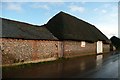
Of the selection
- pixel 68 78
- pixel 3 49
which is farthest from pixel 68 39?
pixel 68 78

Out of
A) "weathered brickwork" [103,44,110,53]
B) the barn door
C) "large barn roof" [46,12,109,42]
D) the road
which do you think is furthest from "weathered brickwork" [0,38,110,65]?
"weathered brickwork" [103,44,110,53]

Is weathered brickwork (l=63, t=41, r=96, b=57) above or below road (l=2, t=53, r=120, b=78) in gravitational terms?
above

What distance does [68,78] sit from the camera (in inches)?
476

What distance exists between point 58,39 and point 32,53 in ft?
22.6

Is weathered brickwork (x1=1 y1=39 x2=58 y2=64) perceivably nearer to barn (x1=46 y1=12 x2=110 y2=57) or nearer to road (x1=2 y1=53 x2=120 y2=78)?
road (x1=2 y1=53 x2=120 y2=78)

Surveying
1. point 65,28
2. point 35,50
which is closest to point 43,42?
point 35,50

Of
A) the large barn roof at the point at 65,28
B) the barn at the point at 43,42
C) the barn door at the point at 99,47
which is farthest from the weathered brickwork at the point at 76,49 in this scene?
the barn door at the point at 99,47

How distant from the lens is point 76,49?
30328 millimetres

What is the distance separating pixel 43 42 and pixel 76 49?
8507 mm

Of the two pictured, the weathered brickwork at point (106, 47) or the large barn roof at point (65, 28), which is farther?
the weathered brickwork at point (106, 47)

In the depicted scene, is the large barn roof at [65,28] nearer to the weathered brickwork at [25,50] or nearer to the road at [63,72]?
the weathered brickwork at [25,50]

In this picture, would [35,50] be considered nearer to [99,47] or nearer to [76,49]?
[76,49]

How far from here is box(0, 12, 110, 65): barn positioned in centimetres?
1846

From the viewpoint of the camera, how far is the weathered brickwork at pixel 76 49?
92.1 feet
